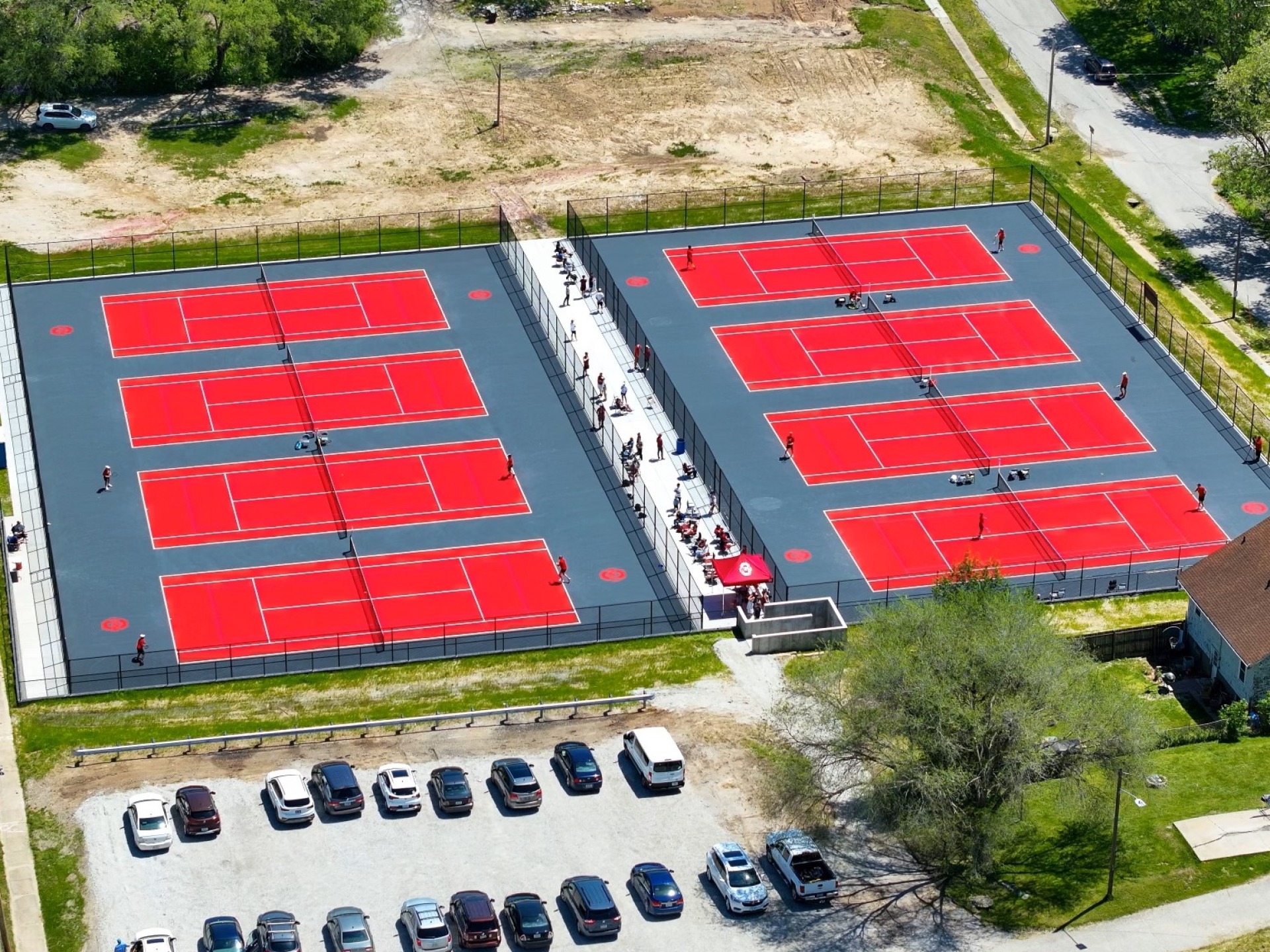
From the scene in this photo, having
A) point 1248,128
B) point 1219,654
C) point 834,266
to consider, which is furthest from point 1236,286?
point 1219,654

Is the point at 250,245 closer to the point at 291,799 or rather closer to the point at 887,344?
the point at 887,344

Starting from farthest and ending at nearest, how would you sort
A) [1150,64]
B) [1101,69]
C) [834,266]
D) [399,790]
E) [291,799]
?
1. [1150,64]
2. [1101,69]
3. [834,266]
4. [399,790]
5. [291,799]

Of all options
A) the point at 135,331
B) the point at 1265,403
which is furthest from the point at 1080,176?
the point at 135,331

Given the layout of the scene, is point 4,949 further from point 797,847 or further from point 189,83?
point 189,83

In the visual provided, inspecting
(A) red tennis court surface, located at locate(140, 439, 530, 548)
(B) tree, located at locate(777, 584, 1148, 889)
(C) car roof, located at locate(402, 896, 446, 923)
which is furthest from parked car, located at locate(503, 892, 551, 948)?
(A) red tennis court surface, located at locate(140, 439, 530, 548)

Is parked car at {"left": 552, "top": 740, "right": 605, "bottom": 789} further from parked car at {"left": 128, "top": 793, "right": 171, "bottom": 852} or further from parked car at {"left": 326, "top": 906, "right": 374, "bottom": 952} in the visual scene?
parked car at {"left": 128, "top": 793, "right": 171, "bottom": 852}
